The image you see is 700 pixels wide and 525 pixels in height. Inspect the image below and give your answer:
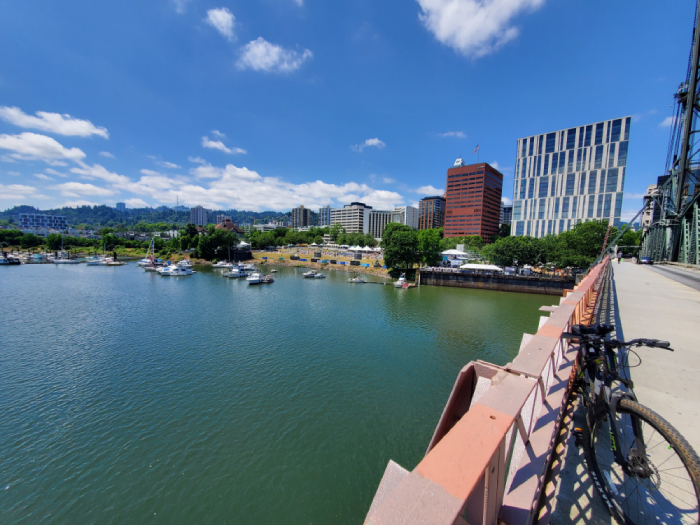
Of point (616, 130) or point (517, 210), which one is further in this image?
point (517, 210)

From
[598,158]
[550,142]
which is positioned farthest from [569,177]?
[550,142]

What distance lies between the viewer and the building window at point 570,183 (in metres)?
90.2

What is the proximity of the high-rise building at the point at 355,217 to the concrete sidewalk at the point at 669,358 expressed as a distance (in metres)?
147

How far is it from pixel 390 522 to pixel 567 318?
3501mm

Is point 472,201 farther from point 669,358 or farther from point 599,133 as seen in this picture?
point 669,358

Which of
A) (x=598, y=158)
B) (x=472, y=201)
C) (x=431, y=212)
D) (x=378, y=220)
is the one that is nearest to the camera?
(x=598, y=158)

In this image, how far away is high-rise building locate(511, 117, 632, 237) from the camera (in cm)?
8406

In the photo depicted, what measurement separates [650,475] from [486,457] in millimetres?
2508

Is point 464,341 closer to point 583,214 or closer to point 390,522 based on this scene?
point 390,522

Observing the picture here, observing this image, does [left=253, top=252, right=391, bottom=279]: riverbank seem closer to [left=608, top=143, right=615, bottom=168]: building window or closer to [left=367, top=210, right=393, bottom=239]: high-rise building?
[left=608, top=143, right=615, bottom=168]: building window

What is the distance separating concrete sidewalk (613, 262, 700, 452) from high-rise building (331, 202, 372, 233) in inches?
5798

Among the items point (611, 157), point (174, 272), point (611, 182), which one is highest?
point (611, 157)

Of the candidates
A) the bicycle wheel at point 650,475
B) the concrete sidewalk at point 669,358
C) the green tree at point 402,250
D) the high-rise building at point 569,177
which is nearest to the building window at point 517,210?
the high-rise building at point 569,177

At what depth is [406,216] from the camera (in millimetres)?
152750
